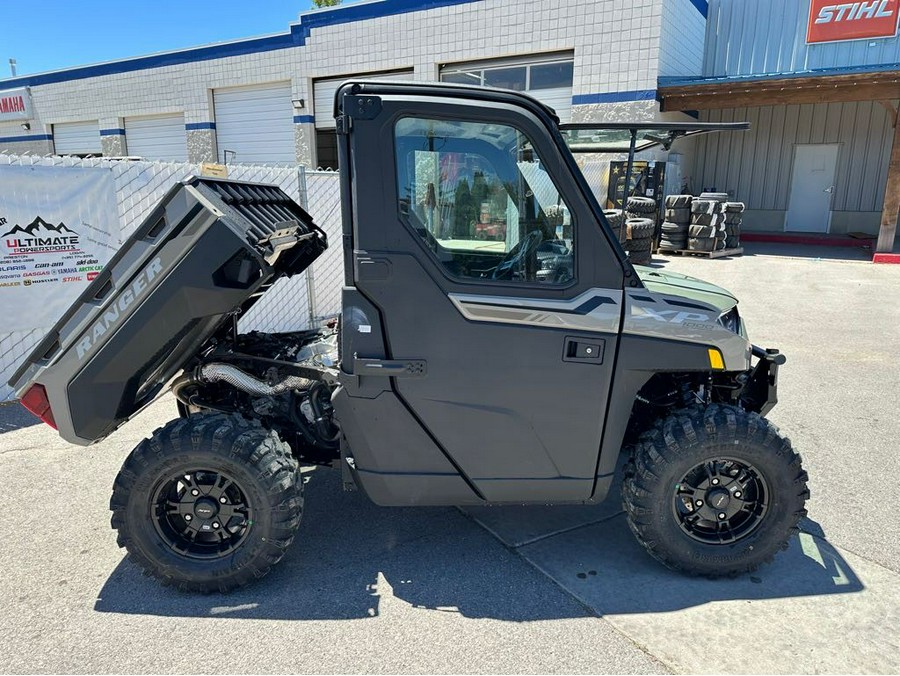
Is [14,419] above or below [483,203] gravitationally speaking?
below

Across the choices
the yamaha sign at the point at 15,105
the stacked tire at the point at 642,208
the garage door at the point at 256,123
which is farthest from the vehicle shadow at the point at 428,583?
the yamaha sign at the point at 15,105

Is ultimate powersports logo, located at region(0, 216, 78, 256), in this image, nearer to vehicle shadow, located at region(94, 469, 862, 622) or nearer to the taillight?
the taillight

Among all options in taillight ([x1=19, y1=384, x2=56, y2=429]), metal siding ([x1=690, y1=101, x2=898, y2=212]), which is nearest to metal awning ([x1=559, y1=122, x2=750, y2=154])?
taillight ([x1=19, y1=384, x2=56, y2=429])

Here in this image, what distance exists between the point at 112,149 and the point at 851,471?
29872 mm

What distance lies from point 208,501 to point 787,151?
2250cm

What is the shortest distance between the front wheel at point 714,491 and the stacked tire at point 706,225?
1322 cm

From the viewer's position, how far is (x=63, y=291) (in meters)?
5.79

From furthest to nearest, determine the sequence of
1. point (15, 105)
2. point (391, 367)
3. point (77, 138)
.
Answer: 1. point (15, 105)
2. point (77, 138)
3. point (391, 367)

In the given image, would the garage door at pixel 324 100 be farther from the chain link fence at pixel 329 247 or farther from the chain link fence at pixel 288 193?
the chain link fence at pixel 288 193

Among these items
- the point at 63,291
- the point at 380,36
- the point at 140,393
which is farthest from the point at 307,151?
the point at 140,393

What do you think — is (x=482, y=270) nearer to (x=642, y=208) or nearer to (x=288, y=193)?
(x=288, y=193)

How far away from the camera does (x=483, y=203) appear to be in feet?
9.39

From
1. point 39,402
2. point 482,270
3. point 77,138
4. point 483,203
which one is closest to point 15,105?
point 77,138

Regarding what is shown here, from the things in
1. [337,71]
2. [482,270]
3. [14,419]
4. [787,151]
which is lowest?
[14,419]
